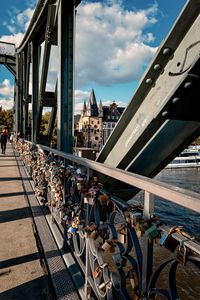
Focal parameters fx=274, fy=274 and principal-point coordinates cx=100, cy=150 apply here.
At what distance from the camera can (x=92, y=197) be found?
2.16 meters

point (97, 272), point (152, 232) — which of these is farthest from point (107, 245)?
point (152, 232)

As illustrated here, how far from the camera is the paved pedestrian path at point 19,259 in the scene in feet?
7.48

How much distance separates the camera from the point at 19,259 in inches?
112

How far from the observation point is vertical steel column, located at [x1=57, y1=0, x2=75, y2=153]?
421cm

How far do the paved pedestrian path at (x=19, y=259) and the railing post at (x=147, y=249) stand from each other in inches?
43.3

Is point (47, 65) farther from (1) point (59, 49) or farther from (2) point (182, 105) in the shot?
(2) point (182, 105)

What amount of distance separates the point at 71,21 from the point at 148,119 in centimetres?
302

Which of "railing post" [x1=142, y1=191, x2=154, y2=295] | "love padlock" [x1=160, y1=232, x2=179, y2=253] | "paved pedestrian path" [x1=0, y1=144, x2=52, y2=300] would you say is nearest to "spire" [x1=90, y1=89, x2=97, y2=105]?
"paved pedestrian path" [x1=0, y1=144, x2=52, y2=300]

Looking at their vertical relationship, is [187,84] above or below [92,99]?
below

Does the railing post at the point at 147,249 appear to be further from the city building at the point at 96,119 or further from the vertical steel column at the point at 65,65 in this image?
the city building at the point at 96,119

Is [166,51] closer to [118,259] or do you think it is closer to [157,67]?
[157,67]

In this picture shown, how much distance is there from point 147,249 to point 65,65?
3.44 m

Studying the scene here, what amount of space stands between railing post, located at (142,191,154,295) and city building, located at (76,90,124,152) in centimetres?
7032

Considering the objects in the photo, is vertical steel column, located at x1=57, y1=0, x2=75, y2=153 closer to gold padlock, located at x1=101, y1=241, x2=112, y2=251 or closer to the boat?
gold padlock, located at x1=101, y1=241, x2=112, y2=251
